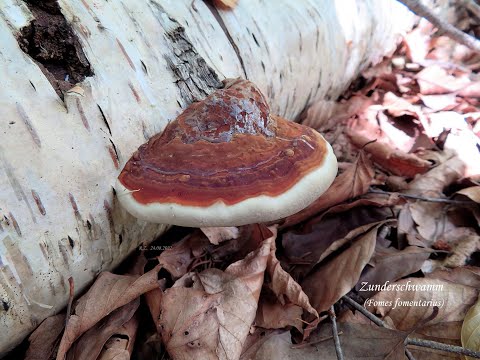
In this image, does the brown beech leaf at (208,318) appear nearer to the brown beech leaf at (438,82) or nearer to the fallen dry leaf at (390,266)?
the fallen dry leaf at (390,266)

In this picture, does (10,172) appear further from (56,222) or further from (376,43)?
(376,43)

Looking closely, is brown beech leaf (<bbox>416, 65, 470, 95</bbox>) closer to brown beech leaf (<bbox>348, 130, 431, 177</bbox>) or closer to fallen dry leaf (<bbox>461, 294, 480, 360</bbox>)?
brown beech leaf (<bbox>348, 130, 431, 177</bbox>)

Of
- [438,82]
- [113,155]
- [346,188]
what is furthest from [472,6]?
[113,155]

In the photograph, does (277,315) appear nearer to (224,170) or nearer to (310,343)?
(310,343)

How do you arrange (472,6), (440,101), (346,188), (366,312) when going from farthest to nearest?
(472,6), (440,101), (346,188), (366,312)

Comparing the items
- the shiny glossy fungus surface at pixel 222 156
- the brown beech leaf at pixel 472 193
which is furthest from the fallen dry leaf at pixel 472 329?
the shiny glossy fungus surface at pixel 222 156

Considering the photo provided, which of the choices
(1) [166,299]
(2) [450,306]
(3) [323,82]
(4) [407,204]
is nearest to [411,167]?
(4) [407,204]
